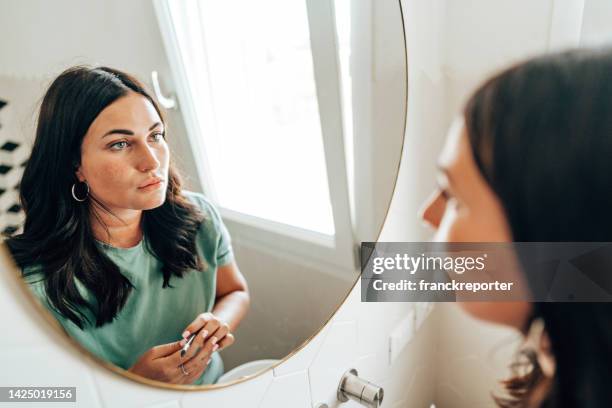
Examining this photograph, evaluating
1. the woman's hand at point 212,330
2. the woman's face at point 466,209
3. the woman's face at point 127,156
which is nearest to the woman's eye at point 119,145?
the woman's face at point 127,156

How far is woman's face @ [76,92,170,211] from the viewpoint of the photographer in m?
0.38

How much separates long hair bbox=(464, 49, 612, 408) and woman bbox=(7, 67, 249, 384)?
19.6 inches

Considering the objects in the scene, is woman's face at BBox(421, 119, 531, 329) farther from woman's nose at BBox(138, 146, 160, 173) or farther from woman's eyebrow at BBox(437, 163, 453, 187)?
woman's nose at BBox(138, 146, 160, 173)

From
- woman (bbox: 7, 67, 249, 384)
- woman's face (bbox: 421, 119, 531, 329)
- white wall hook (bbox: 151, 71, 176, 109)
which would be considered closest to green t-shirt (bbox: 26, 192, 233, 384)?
woman (bbox: 7, 67, 249, 384)

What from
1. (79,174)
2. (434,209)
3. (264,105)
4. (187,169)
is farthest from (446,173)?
(79,174)

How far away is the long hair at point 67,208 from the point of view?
0.36 meters

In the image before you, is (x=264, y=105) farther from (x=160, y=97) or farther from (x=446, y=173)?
(x=446, y=173)

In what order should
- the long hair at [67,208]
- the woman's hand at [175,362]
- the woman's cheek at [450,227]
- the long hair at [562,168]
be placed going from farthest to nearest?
the woman's cheek at [450,227] < the long hair at [562,168] < the woman's hand at [175,362] < the long hair at [67,208]

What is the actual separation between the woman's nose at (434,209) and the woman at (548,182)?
0.12 ft

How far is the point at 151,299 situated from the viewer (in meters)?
0.45

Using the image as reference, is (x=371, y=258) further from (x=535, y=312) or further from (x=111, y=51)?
(x=111, y=51)

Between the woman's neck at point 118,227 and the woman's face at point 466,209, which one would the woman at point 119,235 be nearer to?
the woman's neck at point 118,227

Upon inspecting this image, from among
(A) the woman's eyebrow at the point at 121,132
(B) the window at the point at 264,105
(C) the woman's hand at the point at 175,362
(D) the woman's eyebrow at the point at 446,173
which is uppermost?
(D) the woman's eyebrow at the point at 446,173

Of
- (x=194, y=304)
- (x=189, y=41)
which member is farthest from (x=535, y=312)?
(x=189, y=41)
